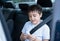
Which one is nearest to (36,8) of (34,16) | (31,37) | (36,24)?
(34,16)

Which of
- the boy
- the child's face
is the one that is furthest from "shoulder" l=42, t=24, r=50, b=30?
the child's face

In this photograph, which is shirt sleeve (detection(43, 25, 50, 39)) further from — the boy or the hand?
the hand

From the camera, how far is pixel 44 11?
268 cm

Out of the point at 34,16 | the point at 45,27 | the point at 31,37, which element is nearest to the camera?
the point at 31,37

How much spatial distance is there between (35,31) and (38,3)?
51 centimetres

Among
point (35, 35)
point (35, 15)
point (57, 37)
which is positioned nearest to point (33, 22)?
point (35, 15)

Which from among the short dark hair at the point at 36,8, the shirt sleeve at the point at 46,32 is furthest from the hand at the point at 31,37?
the short dark hair at the point at 36,8

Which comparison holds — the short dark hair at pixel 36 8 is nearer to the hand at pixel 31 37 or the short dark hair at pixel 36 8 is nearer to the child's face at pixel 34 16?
the child's face at pixel 34 16

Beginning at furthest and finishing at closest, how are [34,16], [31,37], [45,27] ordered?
[34,16]
[45,27]
[31,37]

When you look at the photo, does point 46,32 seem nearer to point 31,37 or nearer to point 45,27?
point 45,27

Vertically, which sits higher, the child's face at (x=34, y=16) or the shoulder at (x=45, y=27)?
the child's face at (x=34, y=16)

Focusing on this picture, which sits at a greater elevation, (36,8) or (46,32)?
(36,8)

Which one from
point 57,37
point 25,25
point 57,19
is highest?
point 57,19

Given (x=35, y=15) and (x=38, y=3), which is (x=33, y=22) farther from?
(x=38, y=3)
